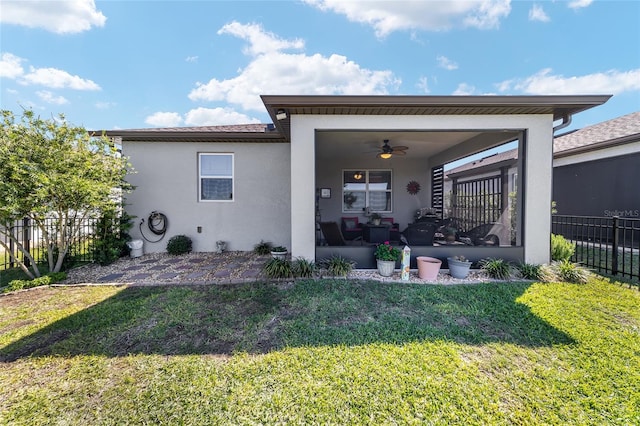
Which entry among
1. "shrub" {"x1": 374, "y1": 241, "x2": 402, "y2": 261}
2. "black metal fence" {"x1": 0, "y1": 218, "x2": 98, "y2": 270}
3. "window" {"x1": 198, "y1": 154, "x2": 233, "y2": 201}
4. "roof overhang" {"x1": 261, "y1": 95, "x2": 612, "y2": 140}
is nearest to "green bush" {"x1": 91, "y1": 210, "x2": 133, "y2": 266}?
"black metal fence" {"x1": 0, "y1": 218, "x2": 98, "y2": 270}

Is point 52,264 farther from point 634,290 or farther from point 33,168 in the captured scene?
point 634,290

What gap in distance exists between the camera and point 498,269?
455 cm

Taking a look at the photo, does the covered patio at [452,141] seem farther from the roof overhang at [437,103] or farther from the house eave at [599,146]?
the house eave at [599,146]

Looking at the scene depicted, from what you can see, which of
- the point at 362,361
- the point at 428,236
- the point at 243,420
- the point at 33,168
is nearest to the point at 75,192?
the point at 33,168

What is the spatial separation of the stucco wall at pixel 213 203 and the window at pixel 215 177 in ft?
0.47

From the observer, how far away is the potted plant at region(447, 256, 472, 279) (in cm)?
451

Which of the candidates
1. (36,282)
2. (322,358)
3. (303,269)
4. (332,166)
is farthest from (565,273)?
(36,282)

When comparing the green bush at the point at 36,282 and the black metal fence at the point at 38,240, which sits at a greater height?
the black metal fence at the point at 38,240

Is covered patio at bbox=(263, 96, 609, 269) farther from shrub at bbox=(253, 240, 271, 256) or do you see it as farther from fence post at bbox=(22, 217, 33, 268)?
fence post at bbox=(22, 217, 33, 268)

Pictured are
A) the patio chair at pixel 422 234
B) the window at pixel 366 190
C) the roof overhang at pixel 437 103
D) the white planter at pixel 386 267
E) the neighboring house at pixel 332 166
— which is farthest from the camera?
the window at pixel 366 190

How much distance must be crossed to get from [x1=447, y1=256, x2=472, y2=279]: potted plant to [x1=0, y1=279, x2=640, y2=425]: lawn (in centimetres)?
82

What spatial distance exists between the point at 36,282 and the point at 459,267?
748 centimetres

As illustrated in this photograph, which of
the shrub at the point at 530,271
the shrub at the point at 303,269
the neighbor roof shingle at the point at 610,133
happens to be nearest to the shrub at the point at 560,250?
the shrub at the point at 530,271

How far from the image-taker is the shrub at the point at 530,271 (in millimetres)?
4480
